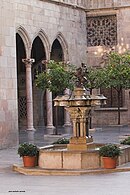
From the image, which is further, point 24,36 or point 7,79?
point 24,36

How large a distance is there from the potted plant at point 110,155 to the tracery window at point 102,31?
17428 mm

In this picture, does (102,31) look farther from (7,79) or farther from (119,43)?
(7,79)

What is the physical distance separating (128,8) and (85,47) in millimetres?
2883

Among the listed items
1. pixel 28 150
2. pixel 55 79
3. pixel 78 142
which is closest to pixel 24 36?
pixel 55 79

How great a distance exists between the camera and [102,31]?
2933 cm

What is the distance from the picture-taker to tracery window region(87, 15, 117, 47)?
2909 cm

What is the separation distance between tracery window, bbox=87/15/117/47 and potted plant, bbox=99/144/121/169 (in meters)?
17.4

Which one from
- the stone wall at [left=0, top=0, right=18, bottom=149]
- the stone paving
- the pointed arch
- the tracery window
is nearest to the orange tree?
the pointed arch

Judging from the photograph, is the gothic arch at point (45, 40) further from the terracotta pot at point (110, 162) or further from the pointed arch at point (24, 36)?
the terracotta pot at point (110, 162)

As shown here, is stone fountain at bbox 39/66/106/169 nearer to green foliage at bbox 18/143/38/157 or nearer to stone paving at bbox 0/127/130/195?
green foliage at bbox 18/143/38/157

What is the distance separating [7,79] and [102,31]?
12.2 metres

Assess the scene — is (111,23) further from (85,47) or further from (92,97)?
(92,97)

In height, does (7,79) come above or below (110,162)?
above

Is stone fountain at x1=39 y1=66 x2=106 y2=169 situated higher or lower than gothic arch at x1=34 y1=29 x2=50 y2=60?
lower
